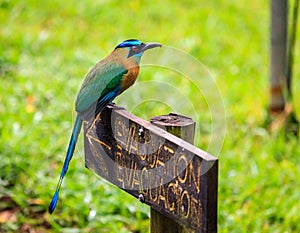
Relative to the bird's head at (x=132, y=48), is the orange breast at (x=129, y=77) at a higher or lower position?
lower

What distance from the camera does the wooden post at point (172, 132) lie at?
2.15 metres

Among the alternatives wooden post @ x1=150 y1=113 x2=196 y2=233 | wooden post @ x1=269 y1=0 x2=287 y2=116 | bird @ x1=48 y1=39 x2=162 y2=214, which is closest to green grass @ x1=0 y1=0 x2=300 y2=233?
wooden post @ x1=269 y1=0 x2=287 y2=116

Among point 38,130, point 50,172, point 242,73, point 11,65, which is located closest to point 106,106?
point 50,172

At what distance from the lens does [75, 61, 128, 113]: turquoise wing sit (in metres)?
2.24

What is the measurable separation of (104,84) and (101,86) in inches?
0.6

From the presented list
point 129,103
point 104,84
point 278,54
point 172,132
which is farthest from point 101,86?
point 278,54

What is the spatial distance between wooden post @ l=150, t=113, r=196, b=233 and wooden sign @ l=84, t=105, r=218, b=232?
0.36ft

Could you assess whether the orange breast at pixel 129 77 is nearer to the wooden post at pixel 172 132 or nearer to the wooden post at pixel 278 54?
the wooden post at pixel 172 132

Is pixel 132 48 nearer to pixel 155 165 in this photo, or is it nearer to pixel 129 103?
pixel 155 165

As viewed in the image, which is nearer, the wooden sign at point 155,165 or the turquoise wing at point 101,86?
the wooden sign at point 155,165

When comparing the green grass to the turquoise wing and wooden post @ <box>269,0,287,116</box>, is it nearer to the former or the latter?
wooden post @ <box>269,0,287,116</box>

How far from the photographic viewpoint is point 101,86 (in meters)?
2.25

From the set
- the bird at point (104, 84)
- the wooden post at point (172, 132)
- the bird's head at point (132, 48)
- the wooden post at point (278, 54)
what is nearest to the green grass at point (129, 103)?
the wooden post at point (278, 54)

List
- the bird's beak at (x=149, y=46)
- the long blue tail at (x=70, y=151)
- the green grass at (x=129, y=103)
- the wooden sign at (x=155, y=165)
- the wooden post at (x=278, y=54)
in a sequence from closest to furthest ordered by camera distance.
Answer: the wooden sign at (x=155, y=165) → the bird's beak at (x=149, y=46) → the long blue tail at (x=70, y=151) → the green grass at (x=129, y=103) → the wooden post at (x=278, y=54)
